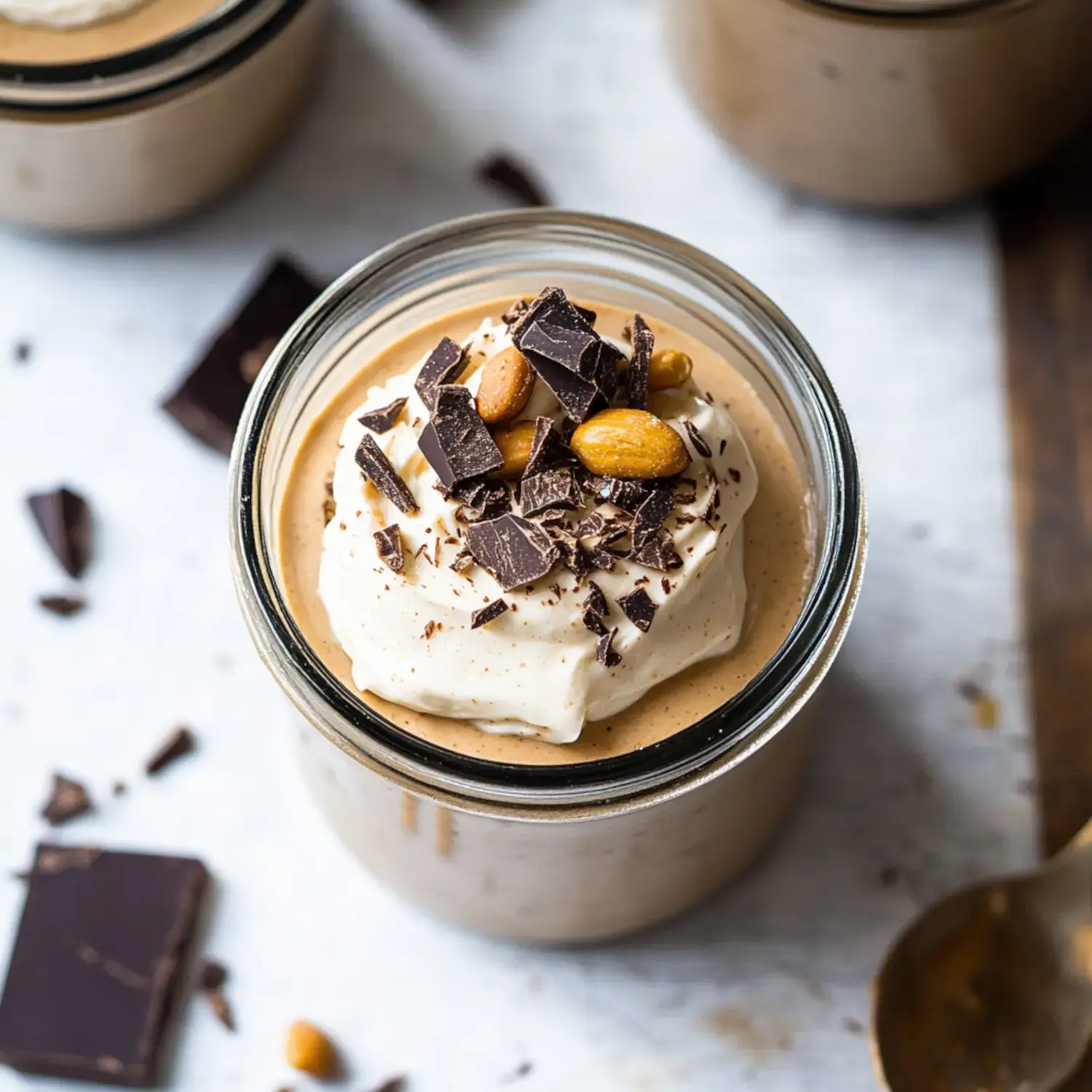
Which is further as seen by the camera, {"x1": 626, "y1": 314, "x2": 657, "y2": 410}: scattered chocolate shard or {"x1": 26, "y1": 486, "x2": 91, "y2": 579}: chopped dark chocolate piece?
{"x1": 26, "y1": 486, "x2": 91, "y2": 579}: chopped dark chocolate piece

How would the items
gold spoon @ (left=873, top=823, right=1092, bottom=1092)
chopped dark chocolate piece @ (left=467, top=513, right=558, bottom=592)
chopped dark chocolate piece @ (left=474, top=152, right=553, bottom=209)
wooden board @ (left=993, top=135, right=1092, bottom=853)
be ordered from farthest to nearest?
chopped dark chocolate piece @ (left=474, top=152, right=553, bottom=209) < wooden board @ (left=993, top=135, right=1092, bottom=853) < gold spoon @ (left=873, top=823, right=1092, bottom=1092) < chopped dark chocolate piece @ (left=467, top=513, right=558, bottom=592)

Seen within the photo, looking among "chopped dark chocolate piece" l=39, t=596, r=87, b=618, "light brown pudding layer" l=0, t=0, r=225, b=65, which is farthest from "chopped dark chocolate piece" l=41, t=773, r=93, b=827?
"light brown pudding layer" l=0, t=0, r=225, b=65

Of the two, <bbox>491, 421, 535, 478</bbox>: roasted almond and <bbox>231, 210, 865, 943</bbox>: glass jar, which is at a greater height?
<bbox>491, 421, 535, 478</bbox>: roasted almond

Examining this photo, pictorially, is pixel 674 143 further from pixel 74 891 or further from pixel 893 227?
pixel 74 891

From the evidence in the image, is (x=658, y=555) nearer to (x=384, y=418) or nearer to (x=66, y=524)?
(x=384, y=418)

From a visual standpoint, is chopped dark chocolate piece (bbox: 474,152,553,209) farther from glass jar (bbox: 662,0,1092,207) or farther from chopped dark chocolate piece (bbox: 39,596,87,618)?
chopped dark chocolate piece (bbox: 39,596,87,618)

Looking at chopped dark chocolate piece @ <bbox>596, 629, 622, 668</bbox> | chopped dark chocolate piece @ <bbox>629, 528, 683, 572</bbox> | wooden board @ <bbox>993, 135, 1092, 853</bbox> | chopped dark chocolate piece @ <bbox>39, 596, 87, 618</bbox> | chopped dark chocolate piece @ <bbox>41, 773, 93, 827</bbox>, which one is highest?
chopped dark chocolate piece @ <bbox>629, 528, 683, 572</bbox>

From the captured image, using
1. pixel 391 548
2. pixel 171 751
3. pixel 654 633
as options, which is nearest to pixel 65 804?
pixel 171 751

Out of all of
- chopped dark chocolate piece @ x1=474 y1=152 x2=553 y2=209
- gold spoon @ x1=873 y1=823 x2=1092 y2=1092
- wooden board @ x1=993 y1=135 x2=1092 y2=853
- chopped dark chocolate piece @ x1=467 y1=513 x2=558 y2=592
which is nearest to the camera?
chopped dark chocolate piece @ x1=467 y1=513 x2=558 y2=592
